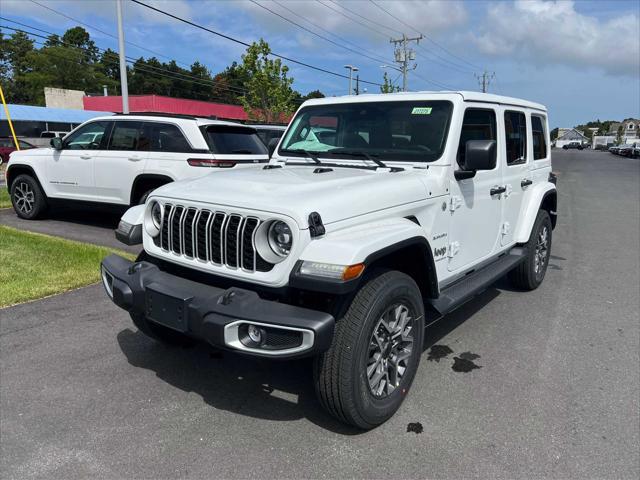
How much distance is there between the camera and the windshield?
12.4 feet

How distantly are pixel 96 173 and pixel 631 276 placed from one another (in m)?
8.03

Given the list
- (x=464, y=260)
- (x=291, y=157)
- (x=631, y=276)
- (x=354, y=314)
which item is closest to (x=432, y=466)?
(x=354, y=314)

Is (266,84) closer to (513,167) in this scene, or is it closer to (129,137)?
(129,137)

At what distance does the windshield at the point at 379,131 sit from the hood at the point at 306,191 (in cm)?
29

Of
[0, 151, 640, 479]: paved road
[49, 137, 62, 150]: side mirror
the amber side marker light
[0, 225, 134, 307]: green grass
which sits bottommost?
[0, 151, 640, 479]: paved road

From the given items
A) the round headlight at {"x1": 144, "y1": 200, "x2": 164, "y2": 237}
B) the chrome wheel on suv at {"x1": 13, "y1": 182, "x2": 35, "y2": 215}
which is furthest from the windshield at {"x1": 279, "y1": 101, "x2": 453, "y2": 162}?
the chrome wheel on suv at {"x1": 13, "y1": 182, "x2": 35, "y2": 215}

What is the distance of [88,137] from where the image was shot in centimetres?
827

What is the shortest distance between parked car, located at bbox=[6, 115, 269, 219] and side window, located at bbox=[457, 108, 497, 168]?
3.78 metres

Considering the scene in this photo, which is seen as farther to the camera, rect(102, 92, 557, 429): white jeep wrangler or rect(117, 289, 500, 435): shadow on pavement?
rect(117, 289, 500, 435): shadow on pavement

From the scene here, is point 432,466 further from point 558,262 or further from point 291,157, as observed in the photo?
point 558,262

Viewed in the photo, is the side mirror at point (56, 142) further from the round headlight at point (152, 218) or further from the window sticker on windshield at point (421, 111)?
the window sticker on windshield at point (421, 111)

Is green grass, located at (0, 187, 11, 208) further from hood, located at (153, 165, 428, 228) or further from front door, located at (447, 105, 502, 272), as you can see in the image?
front door, located at (447, 105, 502, 272)

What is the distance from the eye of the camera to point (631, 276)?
6699mm

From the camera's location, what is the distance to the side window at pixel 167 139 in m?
7.34
